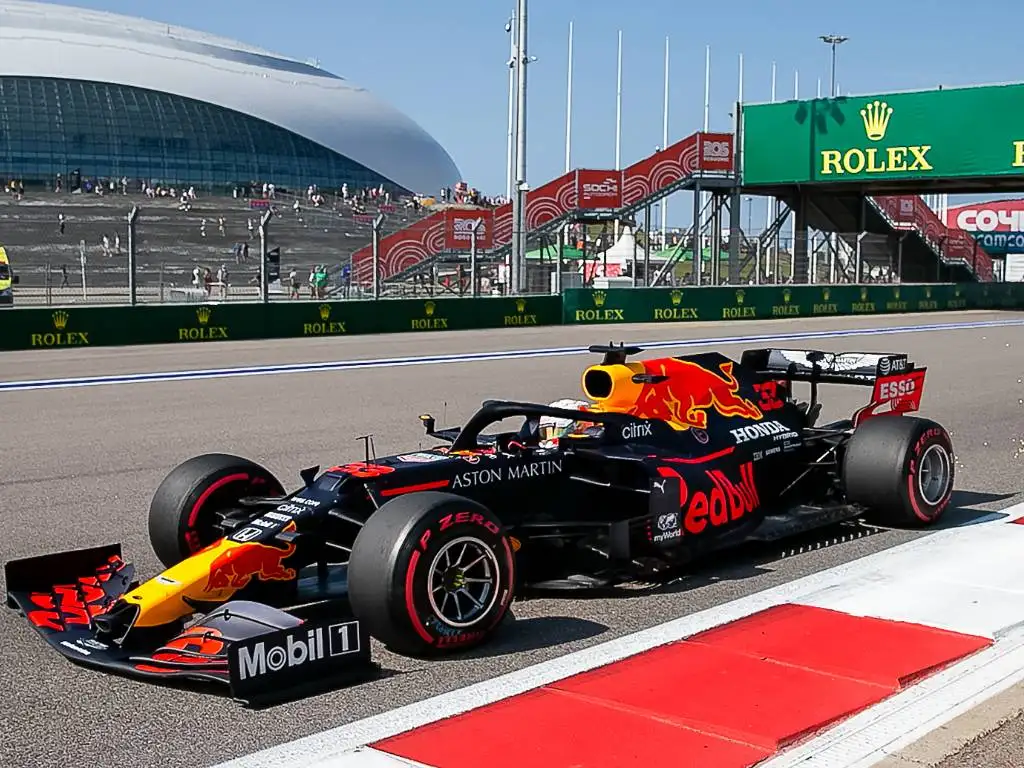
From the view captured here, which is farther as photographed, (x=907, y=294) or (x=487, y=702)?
(x=907, y=294)

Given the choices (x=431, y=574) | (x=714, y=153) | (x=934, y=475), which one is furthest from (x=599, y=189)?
(x=431, y=574)

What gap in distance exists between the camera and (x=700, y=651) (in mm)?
5258

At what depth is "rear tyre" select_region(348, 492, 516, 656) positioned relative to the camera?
16.3ft

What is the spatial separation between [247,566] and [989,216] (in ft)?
283

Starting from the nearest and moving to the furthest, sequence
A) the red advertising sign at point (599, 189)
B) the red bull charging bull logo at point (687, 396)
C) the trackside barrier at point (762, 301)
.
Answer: the red bull charging bull logo at point (687, 396), the trackside barrier at point (762, 301), the red advertising sign at point (599, 189)

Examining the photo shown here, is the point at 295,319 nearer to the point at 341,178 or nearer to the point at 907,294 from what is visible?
the point at 907,294

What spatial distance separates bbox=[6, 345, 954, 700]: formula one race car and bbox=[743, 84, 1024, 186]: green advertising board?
3204 cm

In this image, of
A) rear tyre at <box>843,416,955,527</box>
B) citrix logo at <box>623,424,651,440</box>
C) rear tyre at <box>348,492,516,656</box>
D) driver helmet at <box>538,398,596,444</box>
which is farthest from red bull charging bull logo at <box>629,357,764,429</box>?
rear tyre at <box>348,492,516,656</box>

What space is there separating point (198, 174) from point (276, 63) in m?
27.2

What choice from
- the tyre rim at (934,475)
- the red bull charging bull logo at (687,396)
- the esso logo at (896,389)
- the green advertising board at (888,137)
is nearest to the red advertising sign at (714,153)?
the green advertising board at (888,137)

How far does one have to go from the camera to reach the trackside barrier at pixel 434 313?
2205 cm

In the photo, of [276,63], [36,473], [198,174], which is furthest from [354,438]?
[276,63]

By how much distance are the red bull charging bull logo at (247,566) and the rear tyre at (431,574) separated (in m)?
0.42

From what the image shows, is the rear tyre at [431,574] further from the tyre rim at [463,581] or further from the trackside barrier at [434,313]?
the trackside barrier at [434,313]
